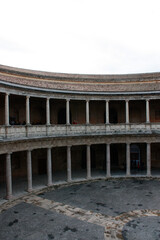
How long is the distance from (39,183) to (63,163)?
20.0ft

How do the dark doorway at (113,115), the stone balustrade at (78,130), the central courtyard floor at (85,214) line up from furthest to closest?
the dark doorway at (113,115), the stone balustrade at (78,130), the central courtyard floor at (85,214)

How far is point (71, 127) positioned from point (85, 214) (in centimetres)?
950

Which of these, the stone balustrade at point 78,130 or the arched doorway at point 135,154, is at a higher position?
the stone balustrade at point 78,130

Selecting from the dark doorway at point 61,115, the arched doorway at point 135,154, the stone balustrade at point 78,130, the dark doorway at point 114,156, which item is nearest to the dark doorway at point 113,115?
the dark doorway at point 114,156

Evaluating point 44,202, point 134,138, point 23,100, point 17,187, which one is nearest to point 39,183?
point 17,187

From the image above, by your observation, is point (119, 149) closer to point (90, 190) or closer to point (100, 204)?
point (90, 190)

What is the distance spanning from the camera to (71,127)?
878 inches

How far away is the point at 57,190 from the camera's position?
20500mm

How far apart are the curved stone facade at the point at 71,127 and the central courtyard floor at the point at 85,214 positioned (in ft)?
7.52

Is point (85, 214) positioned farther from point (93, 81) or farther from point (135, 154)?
point (93, 81)

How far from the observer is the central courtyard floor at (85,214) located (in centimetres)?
1244

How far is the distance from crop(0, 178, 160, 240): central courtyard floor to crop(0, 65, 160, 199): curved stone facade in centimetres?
229

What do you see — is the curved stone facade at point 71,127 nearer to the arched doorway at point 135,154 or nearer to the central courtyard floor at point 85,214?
the arched doorway at point 135,154

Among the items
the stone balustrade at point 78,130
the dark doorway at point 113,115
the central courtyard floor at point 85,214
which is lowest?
the central courtyard floor at point 85,214
